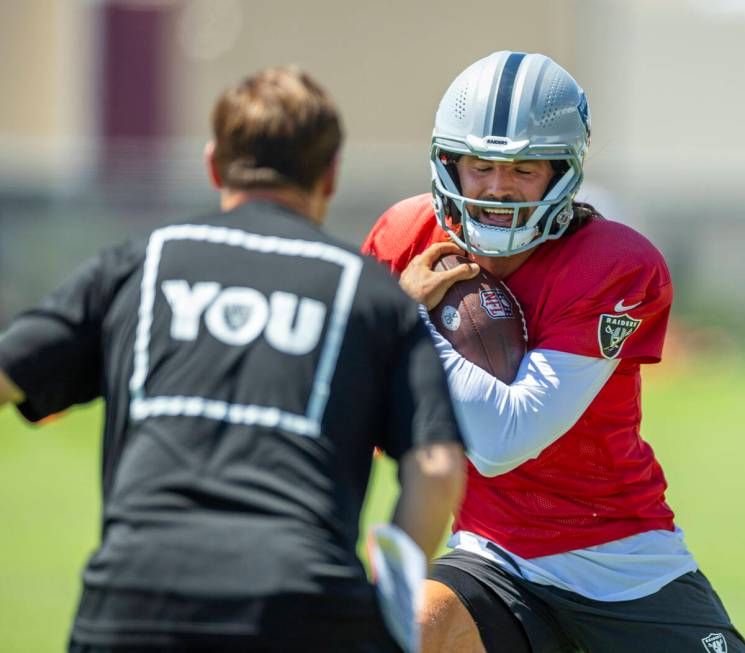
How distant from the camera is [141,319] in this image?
292cm

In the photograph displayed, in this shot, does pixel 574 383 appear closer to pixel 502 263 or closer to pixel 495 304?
pixel 495 304

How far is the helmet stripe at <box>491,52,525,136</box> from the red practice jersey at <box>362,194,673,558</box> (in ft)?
1.22

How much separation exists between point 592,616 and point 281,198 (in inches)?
68.1

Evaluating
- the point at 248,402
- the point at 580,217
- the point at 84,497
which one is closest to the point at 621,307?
the point at 580,217

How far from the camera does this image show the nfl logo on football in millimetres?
4020

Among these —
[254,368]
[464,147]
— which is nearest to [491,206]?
[464,147]

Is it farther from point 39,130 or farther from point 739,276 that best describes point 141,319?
point 39,130

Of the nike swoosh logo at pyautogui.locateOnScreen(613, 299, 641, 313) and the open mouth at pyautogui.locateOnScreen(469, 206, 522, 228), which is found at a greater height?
the open mouth at pyautogui.locateOnScreen(469, 206, 522, 228)

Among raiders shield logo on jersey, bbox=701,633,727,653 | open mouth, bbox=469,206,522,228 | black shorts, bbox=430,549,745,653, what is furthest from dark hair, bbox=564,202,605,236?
raiders shield logo on jersey, bbox=701,633,727,653

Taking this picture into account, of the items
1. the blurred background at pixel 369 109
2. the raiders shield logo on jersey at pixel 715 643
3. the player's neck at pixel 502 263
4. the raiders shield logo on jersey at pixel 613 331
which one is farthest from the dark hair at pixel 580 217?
the blurred background at pixel 369 109

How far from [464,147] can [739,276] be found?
17.5 metres

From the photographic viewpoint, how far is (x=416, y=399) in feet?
9.44

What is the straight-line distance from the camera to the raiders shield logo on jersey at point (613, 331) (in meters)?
3.99

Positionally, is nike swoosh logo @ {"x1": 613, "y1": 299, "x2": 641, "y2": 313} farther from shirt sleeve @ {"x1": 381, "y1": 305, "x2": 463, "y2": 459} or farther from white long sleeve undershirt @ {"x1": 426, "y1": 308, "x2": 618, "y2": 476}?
shirt sleeve @ {"x1": 381, "y1": 305, "x2": 463, "y2": 459}
